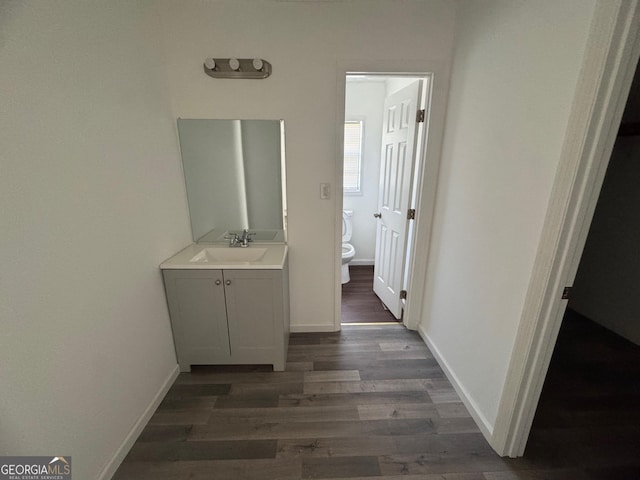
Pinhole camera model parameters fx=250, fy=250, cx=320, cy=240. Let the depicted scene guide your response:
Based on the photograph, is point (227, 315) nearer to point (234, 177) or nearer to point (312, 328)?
point (312, 328)

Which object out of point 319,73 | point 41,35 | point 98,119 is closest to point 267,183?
point 319,73

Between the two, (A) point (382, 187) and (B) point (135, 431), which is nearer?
(B) point (135, 431)

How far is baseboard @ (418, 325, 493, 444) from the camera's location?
1.42m

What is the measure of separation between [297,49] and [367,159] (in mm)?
1947

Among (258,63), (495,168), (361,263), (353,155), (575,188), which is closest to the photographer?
(575,188)

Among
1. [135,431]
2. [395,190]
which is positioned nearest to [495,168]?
[395,190]

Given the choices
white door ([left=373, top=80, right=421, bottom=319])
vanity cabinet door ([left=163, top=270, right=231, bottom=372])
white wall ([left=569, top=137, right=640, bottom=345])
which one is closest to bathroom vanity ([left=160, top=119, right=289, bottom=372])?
vanity cabinet door ([left=163, top=270, right=231, bottom=372])

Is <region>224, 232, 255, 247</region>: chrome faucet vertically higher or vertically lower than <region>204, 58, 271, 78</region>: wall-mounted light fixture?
lower

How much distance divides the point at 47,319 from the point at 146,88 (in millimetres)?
1360

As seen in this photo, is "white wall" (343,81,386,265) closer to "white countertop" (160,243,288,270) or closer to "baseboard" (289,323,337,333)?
"baseboard" (289,323,337,333)

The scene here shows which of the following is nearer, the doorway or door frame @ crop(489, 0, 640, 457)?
door frame @ crop(489, 0, 640, 457)

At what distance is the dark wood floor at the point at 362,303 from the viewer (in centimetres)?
255

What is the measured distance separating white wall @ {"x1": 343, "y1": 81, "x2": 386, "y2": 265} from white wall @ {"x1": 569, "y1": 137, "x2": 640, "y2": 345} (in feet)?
7.38

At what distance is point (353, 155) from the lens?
3480 mm
